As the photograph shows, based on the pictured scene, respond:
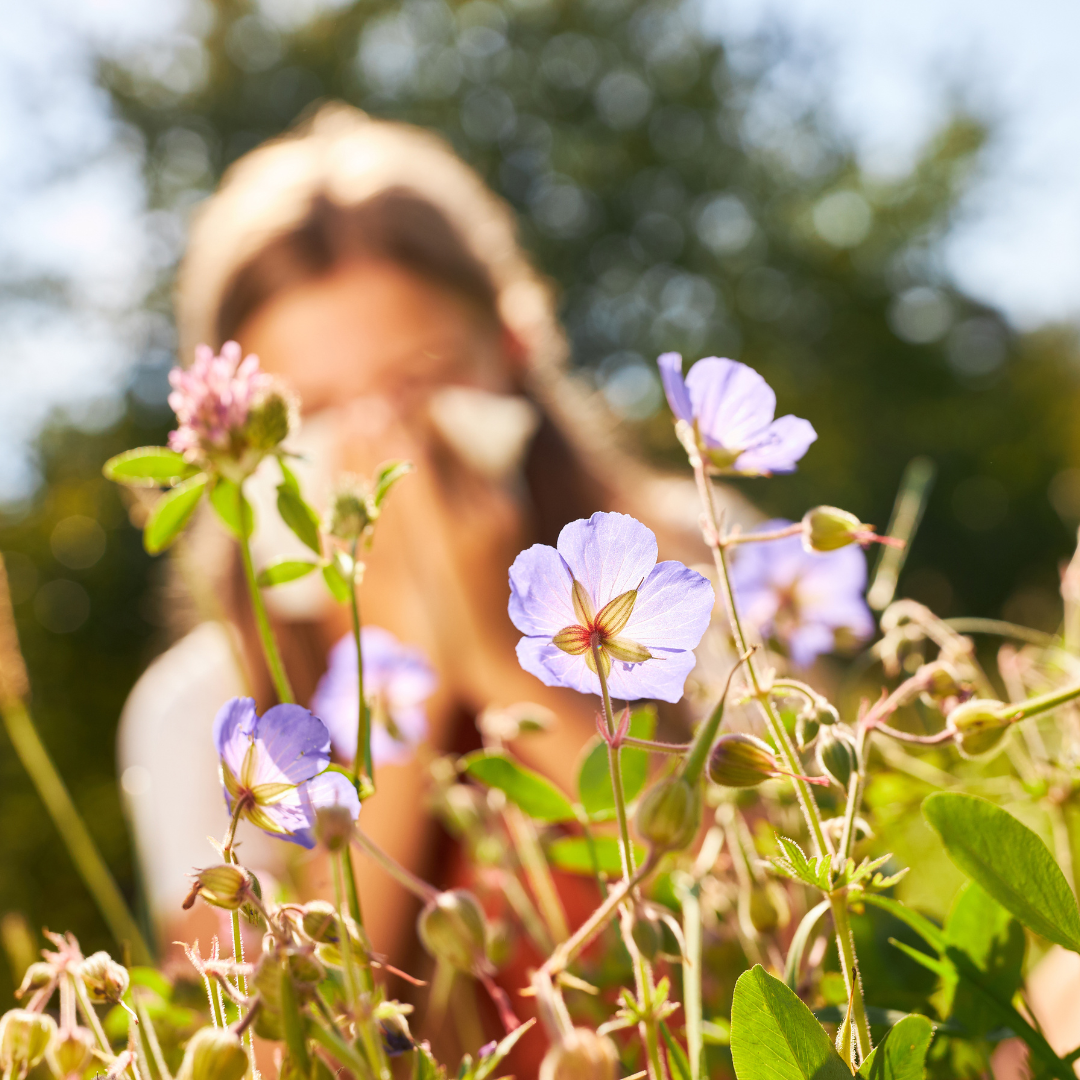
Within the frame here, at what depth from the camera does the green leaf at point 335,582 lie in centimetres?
25

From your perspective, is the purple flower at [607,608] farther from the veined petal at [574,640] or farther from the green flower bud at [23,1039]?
the green flower bud at [23,1039]

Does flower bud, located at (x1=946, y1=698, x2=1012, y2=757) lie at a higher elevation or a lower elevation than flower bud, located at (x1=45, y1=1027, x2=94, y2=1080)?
higher

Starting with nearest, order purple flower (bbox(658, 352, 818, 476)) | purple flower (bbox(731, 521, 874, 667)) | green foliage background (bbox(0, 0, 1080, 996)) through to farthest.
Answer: purple flower (bbox(658, 352, 818, 476)), purple flower (bbox(731, 521, 874, 667)), green foliage background (bbox(0, 0, 1080, 996))

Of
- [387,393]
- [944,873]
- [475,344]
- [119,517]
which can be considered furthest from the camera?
[119,517]

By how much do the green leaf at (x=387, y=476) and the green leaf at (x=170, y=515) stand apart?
7 cm

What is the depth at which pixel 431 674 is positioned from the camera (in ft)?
1.57

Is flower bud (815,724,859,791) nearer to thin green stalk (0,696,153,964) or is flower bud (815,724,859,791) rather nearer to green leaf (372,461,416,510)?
green leaf (372,461,416,510)

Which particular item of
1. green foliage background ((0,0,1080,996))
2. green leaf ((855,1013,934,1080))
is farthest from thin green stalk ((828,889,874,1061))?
green foliage background ((0,0,1080,996))

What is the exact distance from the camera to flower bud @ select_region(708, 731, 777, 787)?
19 centimetres

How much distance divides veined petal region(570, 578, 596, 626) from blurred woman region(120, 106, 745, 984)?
1046 millimetres

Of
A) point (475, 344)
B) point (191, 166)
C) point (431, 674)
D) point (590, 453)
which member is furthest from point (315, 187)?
point (191, 166)

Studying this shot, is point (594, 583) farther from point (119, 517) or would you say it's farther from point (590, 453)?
point (119, 517)

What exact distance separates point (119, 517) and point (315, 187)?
383 centimetres

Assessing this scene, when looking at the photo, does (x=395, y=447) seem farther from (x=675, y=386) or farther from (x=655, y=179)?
(x=655, y=179)
